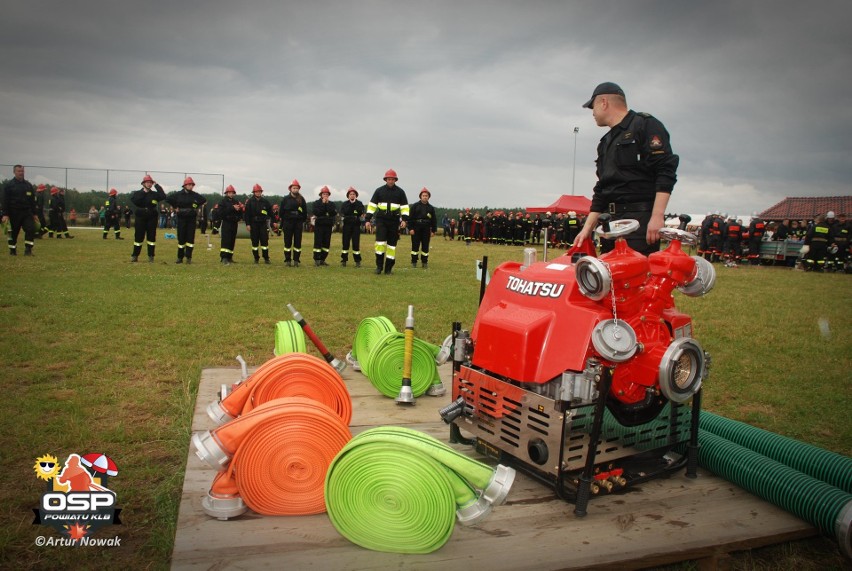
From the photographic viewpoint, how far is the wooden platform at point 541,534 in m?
2.49

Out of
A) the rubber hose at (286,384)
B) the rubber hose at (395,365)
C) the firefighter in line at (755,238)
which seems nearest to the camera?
the rubber hose at (286,384)

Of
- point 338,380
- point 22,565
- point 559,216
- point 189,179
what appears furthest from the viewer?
point 559,216

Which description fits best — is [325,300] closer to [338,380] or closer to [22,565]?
[338,380]

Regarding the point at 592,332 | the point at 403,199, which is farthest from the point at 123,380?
the point at 403,199

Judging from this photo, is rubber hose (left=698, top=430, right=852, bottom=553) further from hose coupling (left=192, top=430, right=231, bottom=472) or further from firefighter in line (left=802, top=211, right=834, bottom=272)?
firefighter in line (left=802, top=211, right=834, bottom=272)

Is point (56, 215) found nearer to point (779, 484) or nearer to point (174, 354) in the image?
point (174, 354)

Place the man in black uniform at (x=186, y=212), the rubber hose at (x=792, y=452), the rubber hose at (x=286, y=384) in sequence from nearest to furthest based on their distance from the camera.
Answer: the rubber hose at (x=792, y=452) → the rubber hose at (x=286, y=384) → the man in black uniform at (x=186, y=212)

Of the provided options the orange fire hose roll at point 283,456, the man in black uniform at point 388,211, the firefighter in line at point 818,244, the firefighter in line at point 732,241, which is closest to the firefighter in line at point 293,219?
the man in black uniform at point 388,211

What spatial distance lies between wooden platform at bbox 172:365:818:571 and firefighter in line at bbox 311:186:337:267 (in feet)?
41.4

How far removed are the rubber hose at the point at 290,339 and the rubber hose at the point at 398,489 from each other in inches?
67.1

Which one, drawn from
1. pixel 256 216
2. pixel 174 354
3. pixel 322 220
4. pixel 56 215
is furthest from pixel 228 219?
pixel 56 215

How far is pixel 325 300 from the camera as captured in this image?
32.1ft

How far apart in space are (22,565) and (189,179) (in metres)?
13.8

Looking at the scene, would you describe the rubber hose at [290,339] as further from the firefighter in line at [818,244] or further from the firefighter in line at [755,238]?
the firefighter in line at [755,238]
